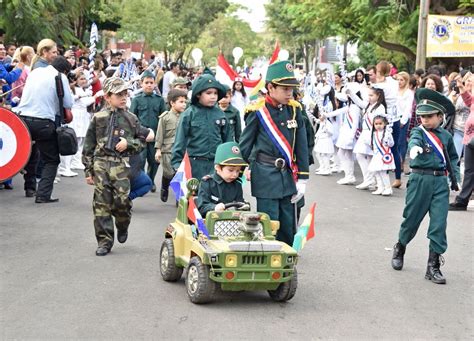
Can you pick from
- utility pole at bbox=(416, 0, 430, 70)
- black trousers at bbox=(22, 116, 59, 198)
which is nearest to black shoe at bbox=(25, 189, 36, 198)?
black trousers at bbox=(22, 116, 59, 198)

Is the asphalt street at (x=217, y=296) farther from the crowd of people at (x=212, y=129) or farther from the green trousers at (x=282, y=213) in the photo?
the crowd of people at (x=212, y=129)

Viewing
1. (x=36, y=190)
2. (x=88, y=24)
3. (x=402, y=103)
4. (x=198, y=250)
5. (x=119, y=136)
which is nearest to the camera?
(x=198, y=250)

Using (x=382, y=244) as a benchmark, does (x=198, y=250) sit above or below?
above

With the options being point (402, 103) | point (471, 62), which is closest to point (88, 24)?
point (471, 62)

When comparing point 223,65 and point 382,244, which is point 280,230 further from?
point 223,65

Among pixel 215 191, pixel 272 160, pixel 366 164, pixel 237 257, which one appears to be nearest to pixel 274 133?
pixel 272 160

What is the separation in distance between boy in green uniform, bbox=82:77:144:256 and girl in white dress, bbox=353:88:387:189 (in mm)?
6464

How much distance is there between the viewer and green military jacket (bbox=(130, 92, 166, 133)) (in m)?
13.2

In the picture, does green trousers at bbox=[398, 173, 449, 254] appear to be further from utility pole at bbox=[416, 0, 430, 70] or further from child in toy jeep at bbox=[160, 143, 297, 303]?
utility pole at bbox=[416, 0, 430, 70]

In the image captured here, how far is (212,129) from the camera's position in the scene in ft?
30.6

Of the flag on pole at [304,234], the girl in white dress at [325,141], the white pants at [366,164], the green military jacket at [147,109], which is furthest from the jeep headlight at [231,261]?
the girl in white dress at [325,141]

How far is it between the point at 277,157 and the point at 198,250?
132cm

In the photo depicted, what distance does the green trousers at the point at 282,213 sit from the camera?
7777mm

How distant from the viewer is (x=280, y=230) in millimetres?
7941
